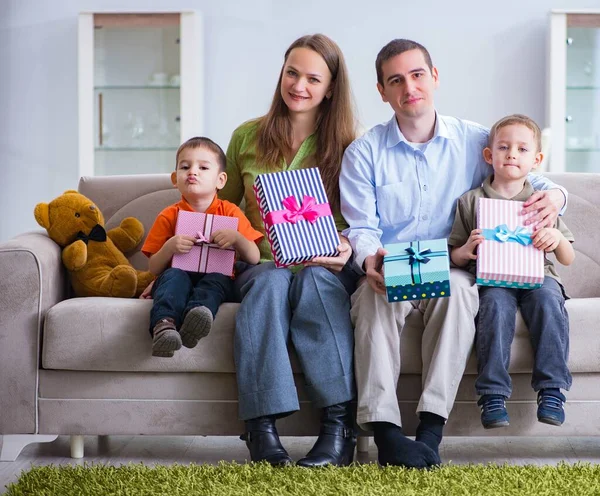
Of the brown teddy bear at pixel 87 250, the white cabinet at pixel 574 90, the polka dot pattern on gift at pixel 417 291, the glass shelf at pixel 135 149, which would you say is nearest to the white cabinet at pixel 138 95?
the glass shelf at pixel 135 149

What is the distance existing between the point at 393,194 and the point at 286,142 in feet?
1.19

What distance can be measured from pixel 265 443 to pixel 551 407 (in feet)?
2.19

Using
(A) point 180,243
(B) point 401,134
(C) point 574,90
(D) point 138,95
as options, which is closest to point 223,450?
(A) point 180,243

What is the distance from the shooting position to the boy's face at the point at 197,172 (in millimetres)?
2381

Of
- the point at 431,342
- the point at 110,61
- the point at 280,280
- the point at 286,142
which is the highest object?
the point at 110,61

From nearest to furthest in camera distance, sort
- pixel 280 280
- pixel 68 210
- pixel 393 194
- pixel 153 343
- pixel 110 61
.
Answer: pixel 153 343
pixel 280 280
pixel 393 194
pixel 68 210
pixel 110 61

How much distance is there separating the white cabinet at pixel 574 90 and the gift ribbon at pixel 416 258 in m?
2.78

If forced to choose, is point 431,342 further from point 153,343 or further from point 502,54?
→ point 502,54

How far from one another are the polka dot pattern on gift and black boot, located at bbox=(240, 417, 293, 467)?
0.41 metres

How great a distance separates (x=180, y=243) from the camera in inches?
89.7

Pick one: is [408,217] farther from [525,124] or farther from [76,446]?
[76,446]

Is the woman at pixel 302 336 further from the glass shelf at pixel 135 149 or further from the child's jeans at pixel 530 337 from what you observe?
the glass shelf at pixel 135 149

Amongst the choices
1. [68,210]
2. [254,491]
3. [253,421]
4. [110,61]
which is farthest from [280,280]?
[110,61]

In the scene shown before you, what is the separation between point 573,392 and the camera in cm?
214
